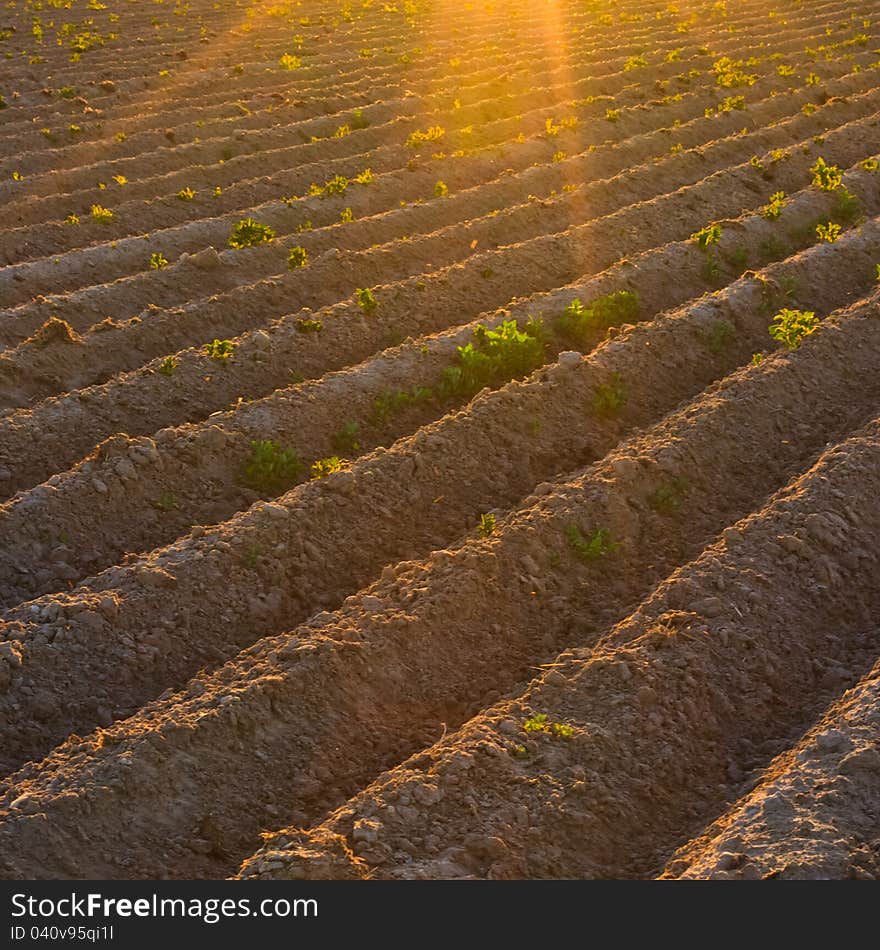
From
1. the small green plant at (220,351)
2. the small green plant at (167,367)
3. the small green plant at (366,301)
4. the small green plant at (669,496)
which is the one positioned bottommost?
the small green plant at (669,496)

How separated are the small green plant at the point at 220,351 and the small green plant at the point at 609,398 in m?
3.57

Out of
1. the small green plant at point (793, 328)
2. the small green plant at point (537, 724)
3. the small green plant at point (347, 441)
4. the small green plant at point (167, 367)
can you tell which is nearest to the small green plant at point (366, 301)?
the small green plant at point (167, 367)

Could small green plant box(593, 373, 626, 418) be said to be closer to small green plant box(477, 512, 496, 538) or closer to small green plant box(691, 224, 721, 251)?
small green plant box(477, 512, 496, 538)

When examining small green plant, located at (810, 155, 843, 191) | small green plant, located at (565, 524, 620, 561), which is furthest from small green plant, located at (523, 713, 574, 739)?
small green plant, located at (810, 155, 843, 191)

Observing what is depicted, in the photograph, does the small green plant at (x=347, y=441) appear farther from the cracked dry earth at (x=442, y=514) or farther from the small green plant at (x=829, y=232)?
the small green plant at (x=829, y=232)

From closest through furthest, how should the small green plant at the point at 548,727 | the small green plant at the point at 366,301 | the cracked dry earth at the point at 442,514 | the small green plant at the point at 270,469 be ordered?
the cracked dry earth at the point at 442,514 → the small green plant at the point at 548,727 → the small green plant at the point at 270,469 → the small green plant at the point at 366,301

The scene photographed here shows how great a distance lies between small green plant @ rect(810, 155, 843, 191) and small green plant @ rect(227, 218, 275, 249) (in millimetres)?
7522

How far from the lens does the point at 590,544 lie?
8.02 metres

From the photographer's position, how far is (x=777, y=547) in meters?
7.84

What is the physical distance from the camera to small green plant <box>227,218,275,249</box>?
13.6 metres

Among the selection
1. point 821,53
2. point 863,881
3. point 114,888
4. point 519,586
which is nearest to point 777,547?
point 519,586

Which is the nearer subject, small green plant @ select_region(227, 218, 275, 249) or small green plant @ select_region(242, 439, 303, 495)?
small green plant @ select_region(242, 439, 303, 495)

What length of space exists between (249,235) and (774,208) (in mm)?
6704

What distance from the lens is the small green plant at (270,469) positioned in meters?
9.06
